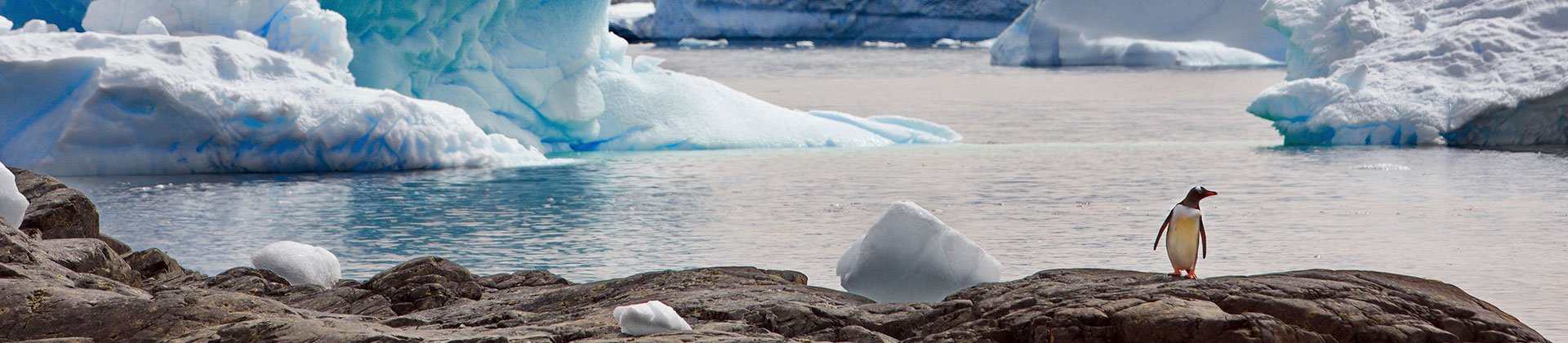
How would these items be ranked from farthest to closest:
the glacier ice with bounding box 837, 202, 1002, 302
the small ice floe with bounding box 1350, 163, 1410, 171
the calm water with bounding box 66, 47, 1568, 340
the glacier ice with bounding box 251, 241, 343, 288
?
the small ice floe with bounding box 1350, 163, 1410, 171 → the calm water with bounding box 66, 47, 1568, 340 → the glacier ice with bounding box 251, 241, 343, 288 → the glacier ice with bounding box 837, 202, 1002, 302

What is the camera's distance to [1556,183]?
768cm

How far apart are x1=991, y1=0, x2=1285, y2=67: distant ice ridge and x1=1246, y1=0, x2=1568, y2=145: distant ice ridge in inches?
426

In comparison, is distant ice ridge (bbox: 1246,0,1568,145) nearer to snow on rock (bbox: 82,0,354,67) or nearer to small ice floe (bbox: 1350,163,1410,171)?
small ice floe (bbox: 1350,163,1410,171)

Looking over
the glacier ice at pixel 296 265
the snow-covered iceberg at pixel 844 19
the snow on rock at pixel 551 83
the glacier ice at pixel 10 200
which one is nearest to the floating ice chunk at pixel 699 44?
the snow-covered iceberg at pixel 844 19

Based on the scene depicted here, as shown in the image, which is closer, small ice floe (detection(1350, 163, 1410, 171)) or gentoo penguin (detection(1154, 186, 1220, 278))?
gentoo penguin (detection(1154, 186, 1220, 278))

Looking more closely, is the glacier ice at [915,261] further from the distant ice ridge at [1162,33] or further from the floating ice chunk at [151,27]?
the distant ice ridge at [1162,33]

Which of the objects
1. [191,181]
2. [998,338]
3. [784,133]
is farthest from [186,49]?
[998,338]

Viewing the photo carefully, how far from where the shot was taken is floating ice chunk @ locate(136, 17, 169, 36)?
8.65 meters

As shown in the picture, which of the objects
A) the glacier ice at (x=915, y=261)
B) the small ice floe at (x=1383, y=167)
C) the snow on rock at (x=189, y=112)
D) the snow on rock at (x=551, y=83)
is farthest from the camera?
the snow on rock at (x=551, y=83)

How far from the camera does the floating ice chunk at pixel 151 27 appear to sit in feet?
28.4

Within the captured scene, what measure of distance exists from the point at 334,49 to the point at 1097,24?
14.8 metres

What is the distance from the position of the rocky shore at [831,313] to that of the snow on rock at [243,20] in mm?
5212

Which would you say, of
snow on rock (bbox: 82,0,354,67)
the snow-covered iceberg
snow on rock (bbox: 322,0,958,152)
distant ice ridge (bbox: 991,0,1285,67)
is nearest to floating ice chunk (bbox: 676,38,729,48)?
the snow-covered iceberg

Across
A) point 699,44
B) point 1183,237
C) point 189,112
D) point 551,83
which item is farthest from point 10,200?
point 699,44
